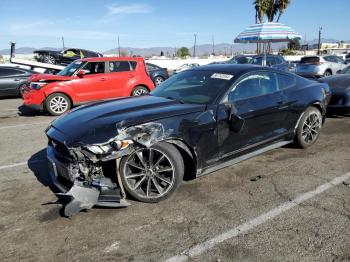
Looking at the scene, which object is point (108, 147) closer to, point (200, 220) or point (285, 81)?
point (200, 220)

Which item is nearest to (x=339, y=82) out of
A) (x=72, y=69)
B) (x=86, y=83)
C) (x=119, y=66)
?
(x=119, y=66)

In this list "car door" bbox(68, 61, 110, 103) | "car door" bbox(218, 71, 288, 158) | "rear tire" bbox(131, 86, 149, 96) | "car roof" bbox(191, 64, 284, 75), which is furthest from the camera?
"rear tire" bbox(131, 86, 149, 96)

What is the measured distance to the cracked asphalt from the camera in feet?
9.77

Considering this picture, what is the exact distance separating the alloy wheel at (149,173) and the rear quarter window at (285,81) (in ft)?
8.06

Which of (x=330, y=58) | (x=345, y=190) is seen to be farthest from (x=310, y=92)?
(x=330, y=58)

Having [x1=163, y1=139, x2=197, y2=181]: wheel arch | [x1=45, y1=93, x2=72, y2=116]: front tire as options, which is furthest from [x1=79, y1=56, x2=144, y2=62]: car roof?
[x1=163, y1=139, x2=197, y2=181]: wheel arch

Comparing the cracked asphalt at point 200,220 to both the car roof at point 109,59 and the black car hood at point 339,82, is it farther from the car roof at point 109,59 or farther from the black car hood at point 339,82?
the car roof at point 109,59

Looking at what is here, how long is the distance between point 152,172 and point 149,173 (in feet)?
0.11

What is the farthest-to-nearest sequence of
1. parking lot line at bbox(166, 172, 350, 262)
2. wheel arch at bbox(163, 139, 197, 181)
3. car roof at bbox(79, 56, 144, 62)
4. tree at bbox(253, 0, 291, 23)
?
tree at bbox(253, 0, 291, 23)
car roof at bbox(79, 56, 144, 62)
wheel arch at bbox(163, 139, 197, 181)
parking lot line at bbox(166, 172, 350, 262)

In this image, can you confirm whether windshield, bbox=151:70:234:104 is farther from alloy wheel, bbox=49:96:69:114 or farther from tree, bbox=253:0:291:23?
tree, bbox=253:0:291:23

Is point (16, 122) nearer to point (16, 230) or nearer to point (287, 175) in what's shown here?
point (16, 230)

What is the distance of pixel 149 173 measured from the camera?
12.6 ft

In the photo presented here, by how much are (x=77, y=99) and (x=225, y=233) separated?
7.80 meters

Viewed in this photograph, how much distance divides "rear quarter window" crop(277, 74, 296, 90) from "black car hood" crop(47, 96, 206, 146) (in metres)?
1.73
